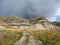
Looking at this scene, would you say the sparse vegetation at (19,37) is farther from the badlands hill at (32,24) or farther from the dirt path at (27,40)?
the badlands hill at (32,24)

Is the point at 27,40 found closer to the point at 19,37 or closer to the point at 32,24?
the point at 19,37

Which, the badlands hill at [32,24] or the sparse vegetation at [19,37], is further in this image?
the badlands hill at [32,24]

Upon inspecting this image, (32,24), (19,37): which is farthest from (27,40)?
(32,24)

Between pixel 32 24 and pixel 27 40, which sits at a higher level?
pixel 32 24

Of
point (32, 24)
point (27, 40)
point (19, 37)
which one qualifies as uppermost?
point (32, 24)

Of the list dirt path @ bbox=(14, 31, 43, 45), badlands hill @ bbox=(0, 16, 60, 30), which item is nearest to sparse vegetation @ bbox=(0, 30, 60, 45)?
dirt path @ bbox=(14, 31, 43, 45)

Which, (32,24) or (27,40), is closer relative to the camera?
(27,40)

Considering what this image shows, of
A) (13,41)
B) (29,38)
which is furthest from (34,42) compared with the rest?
(13,41)

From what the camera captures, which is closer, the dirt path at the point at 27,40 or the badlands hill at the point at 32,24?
the dirt path at the point at 27,40

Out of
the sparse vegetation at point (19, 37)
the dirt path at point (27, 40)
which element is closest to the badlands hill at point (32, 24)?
the sparse vegetation at point (19, 37)

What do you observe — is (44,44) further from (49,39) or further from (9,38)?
(9,38)

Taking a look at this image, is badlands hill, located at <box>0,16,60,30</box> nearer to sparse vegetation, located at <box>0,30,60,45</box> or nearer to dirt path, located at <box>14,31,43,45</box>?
sparse vegetation, located at <box>0,30,60,45</box>

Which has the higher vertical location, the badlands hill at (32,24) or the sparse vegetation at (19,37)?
the badlands hill at (32,24)

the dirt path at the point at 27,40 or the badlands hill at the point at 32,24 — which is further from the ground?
the badlands hill at the point at 32,24
